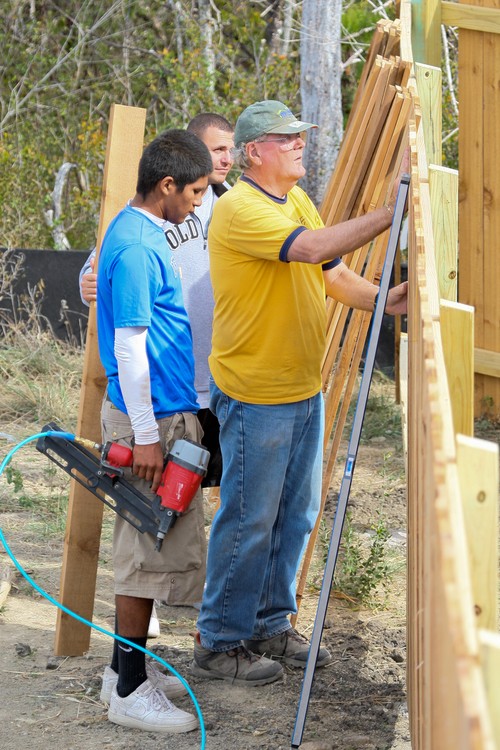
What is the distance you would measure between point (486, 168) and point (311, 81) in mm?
3090

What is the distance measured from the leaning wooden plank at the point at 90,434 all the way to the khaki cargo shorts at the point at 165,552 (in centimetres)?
57

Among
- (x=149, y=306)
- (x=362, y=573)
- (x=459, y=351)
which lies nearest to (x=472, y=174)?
(x=362, y=573)

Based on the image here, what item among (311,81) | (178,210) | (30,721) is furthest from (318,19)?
(30,721)

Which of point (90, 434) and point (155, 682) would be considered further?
point (90, 434)

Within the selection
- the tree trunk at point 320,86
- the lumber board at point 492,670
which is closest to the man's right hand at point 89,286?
the lumber board at point 492,670

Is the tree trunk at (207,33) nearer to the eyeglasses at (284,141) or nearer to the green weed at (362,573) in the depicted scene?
the green weed at (362,573)

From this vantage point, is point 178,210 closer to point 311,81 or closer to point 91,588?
point 91,588

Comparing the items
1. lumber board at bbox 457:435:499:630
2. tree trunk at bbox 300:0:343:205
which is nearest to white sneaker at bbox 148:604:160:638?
lumber board at bbox 457:435:499:630

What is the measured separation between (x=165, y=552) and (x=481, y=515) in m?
2.18

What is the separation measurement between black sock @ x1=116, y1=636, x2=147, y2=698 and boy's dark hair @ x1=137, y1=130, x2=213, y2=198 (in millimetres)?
1532

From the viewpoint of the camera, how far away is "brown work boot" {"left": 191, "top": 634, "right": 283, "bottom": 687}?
376cm

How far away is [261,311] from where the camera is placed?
3.39m

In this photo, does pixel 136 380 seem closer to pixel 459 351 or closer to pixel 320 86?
pixel 459 351

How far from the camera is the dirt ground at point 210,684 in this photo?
3.36m
